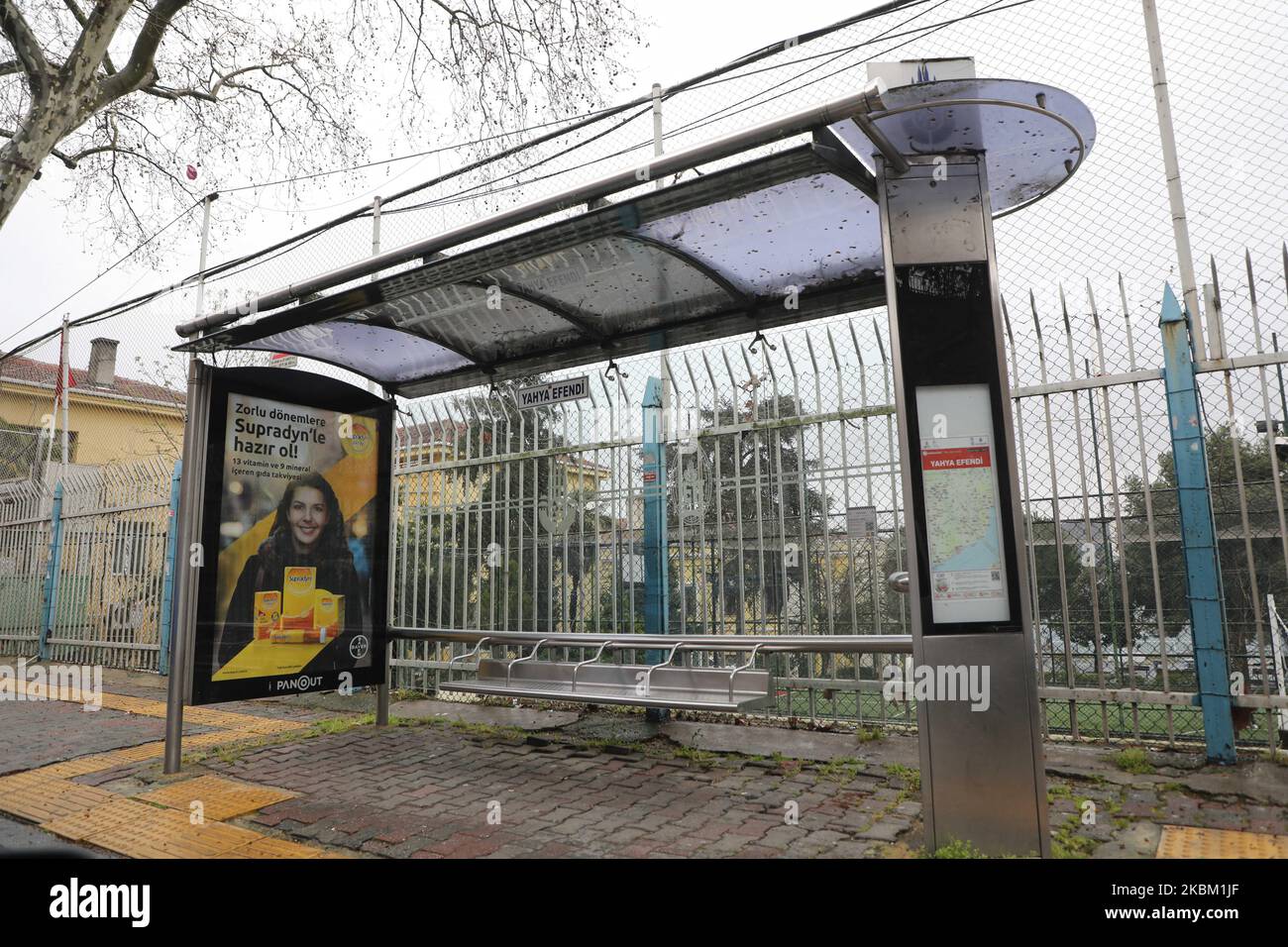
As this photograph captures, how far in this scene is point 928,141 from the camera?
11.9 feet

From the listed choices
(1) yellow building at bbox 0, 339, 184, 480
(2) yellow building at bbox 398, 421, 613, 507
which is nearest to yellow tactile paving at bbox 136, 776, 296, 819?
(2) yellow building at bbox 398, 421, 613, 507

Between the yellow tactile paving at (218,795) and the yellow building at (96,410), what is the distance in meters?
14.5

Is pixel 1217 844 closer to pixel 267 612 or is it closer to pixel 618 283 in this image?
pixel 618 283

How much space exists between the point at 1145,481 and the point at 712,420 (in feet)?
9.62

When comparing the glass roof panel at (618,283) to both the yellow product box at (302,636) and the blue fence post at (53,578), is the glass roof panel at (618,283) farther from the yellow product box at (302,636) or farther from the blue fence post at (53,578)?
the blue fence post at (53,578)

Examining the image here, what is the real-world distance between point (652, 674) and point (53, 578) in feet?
35.0

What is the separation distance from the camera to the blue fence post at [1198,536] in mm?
4512

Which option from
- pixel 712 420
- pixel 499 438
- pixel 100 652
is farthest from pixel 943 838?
pixel 100 652

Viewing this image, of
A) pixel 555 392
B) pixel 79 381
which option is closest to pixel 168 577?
pixel 555 392

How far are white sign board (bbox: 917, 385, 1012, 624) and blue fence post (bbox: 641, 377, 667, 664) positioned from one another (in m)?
3.18

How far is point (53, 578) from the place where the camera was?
11.7m

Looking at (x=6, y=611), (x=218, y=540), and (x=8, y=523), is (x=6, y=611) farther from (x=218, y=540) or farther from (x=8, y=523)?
(x=218, y=540)

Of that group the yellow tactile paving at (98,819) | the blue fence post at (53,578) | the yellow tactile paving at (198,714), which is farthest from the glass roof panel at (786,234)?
the blue fence post at (53,578)
